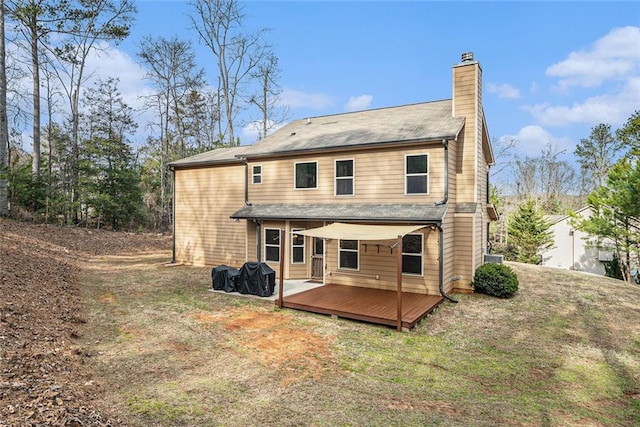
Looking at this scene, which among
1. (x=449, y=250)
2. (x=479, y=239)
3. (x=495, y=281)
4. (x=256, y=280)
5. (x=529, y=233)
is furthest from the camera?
(x=529, y=233)

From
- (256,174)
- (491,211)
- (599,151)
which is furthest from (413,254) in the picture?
(599,151)

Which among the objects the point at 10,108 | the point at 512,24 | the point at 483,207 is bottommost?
the point at 483,207

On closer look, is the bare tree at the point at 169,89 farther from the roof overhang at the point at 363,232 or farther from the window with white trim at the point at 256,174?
the roof overhang at the point at 363,232

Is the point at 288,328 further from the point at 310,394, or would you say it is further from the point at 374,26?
the point at 374,26

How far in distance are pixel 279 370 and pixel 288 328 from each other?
2.13 meters

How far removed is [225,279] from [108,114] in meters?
21.0

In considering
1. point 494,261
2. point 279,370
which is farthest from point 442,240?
point 279,370

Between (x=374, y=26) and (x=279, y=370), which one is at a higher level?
(x=374, y=26)

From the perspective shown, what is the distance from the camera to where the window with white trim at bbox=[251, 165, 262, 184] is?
13.4 meters

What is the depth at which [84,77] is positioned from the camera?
75.7 feet

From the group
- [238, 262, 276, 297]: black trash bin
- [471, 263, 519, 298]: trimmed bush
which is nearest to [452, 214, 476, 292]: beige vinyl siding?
[471, 263, 519, 298]: trimmed bush

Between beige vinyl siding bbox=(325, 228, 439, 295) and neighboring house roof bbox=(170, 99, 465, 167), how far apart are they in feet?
10.5

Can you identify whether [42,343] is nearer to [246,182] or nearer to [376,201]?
[246,182]

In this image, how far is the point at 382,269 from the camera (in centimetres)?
1071
